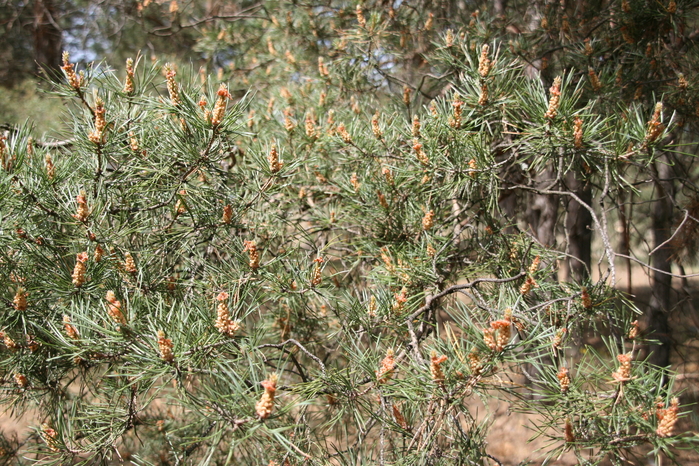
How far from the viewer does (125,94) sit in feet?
3.16

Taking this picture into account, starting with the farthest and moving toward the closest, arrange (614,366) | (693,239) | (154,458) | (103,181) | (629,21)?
(693,239) → (154,458) → (629,21) → (103,181) → (614,366)

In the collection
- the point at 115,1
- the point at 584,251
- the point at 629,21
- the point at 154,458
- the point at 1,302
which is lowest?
the point at 154,458

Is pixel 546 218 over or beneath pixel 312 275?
beneath

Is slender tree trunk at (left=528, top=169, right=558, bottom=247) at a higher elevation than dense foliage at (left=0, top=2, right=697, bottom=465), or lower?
lower

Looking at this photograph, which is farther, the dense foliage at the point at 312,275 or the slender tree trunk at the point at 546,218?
the slender tree trunk at the point at 546,218

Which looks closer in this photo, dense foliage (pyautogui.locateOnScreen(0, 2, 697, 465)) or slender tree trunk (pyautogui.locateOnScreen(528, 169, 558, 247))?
dense foliage (pyautogui.locateOnScreen(0, 2, 697, 465))

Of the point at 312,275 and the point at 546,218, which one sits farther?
the point at 546,218

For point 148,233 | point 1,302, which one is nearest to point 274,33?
point 148,233

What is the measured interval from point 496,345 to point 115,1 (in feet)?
10.00

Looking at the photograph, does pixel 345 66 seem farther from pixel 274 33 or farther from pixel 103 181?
pixel 103 181

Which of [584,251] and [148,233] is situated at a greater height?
[148,233]

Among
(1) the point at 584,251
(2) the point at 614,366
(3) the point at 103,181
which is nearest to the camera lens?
(2) the point at 614,366

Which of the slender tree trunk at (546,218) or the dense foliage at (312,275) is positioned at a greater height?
the dense foliage at (312,275)

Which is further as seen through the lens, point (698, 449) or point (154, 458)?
point (154, 458)
